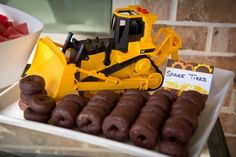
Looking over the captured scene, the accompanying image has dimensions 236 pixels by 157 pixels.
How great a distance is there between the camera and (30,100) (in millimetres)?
629

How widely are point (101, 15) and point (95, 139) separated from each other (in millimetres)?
425

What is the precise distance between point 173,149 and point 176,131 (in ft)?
0.09

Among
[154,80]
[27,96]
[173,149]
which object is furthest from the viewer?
[154,80]

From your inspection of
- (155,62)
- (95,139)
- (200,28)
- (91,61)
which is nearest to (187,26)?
Result: (200,28)

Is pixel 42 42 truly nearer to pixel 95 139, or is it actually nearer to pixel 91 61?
pixel 91 61

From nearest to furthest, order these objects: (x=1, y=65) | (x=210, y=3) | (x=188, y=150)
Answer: (x=188, y=150)
(x=1, y=65)
(x=210, y=3)

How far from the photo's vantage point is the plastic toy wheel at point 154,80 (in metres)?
0.75

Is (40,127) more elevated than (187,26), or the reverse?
(187,26)

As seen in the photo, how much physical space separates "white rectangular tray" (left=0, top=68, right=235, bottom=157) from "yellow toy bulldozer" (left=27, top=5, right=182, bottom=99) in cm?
7

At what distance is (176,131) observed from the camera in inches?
21.9

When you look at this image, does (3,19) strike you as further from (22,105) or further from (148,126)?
(148,126)

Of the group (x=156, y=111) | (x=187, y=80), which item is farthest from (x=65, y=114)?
(x=187, y=80)

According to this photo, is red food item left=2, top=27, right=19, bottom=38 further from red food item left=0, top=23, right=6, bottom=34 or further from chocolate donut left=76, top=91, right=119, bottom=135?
chocolate donut left=76, top=91, right=119, bottom=135

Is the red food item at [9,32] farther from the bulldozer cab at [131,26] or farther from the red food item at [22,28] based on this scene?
the bulldozer cab at [131,26]
